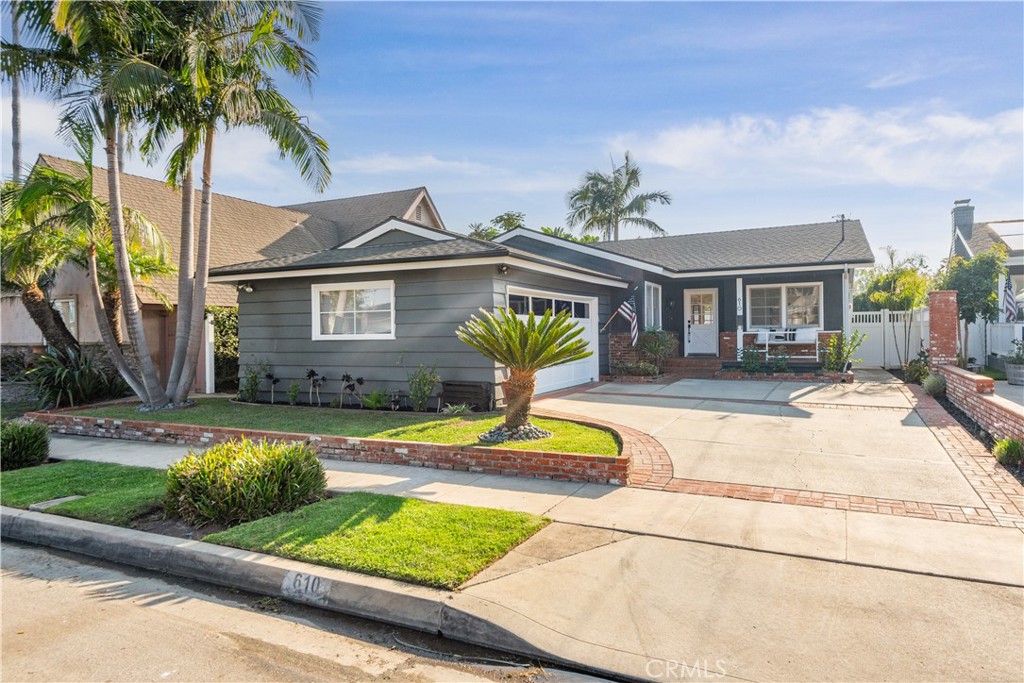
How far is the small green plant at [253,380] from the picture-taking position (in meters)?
12.5

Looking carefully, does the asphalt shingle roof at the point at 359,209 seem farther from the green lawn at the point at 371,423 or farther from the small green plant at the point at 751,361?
the small green plant at the point at 751,361

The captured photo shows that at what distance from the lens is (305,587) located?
4238 millimetres

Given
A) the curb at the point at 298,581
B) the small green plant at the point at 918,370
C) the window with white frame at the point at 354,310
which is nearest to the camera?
the curb at the point at 298,581

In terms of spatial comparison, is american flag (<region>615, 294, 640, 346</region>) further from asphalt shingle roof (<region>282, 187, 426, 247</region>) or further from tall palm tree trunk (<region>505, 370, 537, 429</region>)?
asphalt shingle roof (<region>282, 187, 426, 247</region>)

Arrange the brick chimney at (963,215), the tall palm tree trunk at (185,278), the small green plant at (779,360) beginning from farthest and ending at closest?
the brick chimney at (963,215), the small green plant at (779,360), the tall palm tree trunk at (185,278)

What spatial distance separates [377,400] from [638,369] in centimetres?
710

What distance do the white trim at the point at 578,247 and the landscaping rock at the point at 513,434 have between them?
29.0ft

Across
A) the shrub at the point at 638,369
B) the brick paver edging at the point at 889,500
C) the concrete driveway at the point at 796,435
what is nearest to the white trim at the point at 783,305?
the concrete driveway at the point at 796,435

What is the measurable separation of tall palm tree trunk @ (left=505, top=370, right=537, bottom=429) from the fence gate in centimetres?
1362

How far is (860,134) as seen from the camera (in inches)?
458

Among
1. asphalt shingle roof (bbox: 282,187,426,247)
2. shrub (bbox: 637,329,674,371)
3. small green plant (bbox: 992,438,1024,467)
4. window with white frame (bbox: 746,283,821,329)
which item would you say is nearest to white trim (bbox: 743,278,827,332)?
window with white frame (bbox: 746,283,821,329)

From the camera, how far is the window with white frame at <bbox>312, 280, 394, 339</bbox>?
1146cm

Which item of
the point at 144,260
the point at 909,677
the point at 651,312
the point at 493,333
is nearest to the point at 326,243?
the point at 144,260

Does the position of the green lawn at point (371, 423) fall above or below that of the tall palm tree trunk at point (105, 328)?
below
